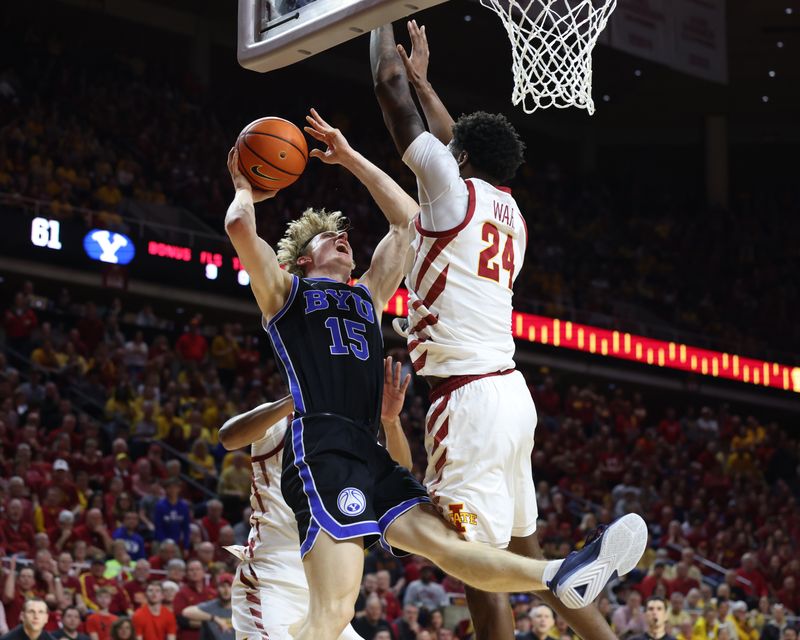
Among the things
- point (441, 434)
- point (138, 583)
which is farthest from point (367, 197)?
point (441, 434)

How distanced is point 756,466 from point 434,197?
→ 1755 cm

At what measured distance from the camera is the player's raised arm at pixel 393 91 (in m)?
5.23

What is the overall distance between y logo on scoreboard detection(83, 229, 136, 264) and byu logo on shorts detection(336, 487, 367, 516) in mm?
12719

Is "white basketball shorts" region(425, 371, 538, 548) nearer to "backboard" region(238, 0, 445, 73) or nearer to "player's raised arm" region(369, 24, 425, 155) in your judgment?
"player's raised arm" region(369, 24, 425, 155)

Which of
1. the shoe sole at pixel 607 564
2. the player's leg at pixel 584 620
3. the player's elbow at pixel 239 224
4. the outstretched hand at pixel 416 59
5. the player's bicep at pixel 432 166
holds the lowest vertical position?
the player's leg at pixel 584 620

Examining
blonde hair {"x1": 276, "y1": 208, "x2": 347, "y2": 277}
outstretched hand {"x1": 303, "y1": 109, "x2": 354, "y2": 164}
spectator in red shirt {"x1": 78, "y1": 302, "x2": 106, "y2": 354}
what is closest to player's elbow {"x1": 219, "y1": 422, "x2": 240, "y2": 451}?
blonde hair {"x1": 276, "y1": 208, "x2": 347, "y2": 277}

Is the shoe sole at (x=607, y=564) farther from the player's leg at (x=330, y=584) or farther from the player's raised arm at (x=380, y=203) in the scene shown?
the player's raised arm at (x=380, y=203)

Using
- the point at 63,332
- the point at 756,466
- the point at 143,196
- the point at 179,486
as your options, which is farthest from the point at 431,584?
the point at 756,466

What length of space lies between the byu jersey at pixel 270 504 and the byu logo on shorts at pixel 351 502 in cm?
141

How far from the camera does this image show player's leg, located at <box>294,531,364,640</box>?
4.60 meters

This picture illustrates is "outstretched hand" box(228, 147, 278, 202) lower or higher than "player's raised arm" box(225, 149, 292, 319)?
higher

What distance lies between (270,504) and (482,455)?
1707 mm

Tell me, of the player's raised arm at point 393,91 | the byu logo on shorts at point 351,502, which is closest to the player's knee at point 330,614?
the byu logo on shorts at point 351,502

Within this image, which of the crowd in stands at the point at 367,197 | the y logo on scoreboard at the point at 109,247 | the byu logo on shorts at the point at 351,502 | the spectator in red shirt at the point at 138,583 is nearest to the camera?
the byu logo on shorts at the point at 351,502
